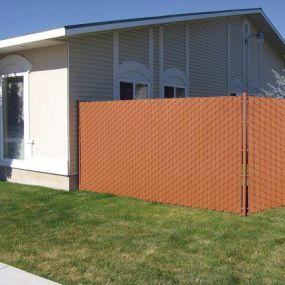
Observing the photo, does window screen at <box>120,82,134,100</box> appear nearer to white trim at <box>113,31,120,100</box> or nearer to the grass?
white trim at <box>113,31,120,100</box>

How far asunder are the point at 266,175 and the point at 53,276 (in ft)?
14.4

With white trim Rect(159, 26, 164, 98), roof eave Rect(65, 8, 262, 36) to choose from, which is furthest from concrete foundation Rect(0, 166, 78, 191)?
white trim Rect(159, 26, 164, 98)

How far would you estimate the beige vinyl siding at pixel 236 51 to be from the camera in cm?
1692

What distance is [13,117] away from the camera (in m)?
12.1

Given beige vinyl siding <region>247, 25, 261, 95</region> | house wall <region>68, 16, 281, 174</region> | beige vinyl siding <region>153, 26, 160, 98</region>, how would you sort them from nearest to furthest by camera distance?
1. house wall <region>68, 16, 281, 174</region>
2. beige vinyl siding <region>153, 26, 160, 98</region>
3. beige vinyl siding <region>247, 25, 261, 95</region>

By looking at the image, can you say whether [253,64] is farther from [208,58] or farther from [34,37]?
[34,37]

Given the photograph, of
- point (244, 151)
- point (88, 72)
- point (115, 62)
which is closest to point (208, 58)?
point (115, 62)

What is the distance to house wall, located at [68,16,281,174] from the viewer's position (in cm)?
1073

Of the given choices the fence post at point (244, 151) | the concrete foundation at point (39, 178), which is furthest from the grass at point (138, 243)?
the concrete foundation at point (39, 178)

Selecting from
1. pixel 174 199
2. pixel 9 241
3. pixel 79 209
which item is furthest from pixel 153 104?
pixel 9 241

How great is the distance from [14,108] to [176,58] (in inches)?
186

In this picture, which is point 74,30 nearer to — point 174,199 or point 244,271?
point 174,199

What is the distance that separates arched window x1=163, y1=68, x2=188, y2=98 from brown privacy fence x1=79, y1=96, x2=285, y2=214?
3.78 meters

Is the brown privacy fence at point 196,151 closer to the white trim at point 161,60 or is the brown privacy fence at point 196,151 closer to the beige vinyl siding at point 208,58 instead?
the white trim at point 161,60
